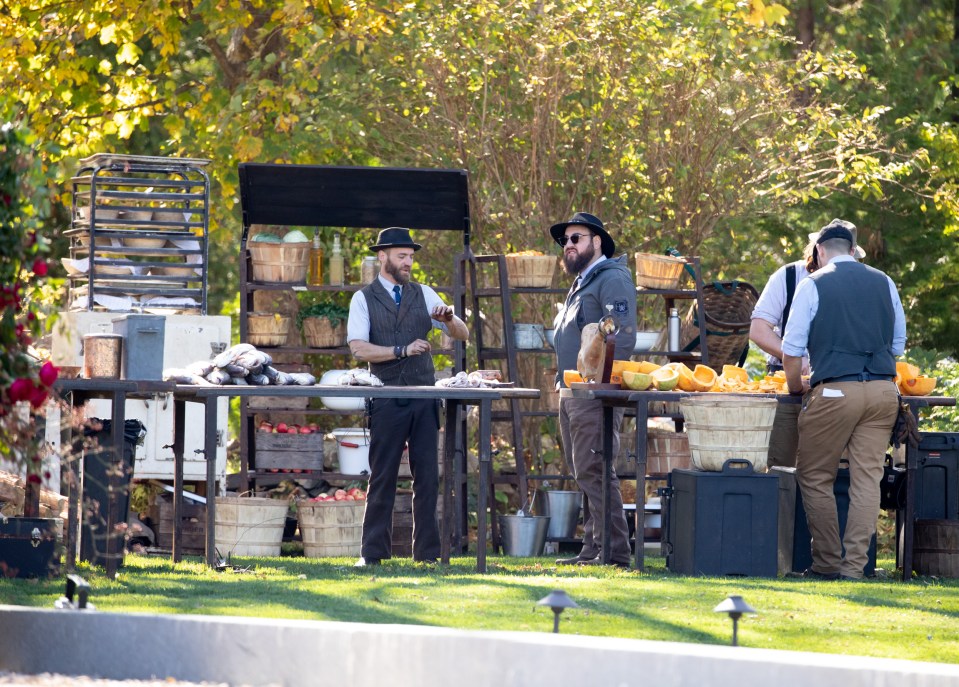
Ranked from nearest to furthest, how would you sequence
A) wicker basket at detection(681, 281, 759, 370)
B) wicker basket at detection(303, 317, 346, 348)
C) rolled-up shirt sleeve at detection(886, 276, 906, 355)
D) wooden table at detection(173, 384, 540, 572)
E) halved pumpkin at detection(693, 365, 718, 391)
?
wooden table at detection(173, 384, 540, 572) < rolled-up shirt sleeve at detection(886, 276, 906, 355) < halved pumpkin at detection(693, 365, 718, 391) < wicker basket at detection(303, 317, 346, 348) < wicker basket at detection(681, 281, 759, 370)

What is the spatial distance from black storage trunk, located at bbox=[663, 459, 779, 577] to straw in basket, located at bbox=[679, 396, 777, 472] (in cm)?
7

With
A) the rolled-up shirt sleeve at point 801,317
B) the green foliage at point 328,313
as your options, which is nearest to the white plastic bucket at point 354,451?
the green foliage at point 328,313

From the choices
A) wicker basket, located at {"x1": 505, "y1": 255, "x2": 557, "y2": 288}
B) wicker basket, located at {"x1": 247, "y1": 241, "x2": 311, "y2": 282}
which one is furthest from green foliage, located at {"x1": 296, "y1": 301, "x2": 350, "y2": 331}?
wicker basket, located at {"x1": 505, "y1": 255, "x2": 557, "y2": 288}

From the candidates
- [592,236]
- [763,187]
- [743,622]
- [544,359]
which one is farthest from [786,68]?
[743,622]

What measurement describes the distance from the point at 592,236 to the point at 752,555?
2123 mm

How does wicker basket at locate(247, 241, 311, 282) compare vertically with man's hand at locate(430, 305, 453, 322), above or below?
above

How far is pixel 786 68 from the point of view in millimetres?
13836

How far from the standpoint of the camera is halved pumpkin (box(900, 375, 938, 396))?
8711 mm

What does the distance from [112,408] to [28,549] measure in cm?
80

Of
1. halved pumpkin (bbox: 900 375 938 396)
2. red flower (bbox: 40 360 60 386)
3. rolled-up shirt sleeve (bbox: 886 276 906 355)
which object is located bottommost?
red flower (bbox: 40 360 60 386)

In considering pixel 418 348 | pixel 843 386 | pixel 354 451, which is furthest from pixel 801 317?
pixel 354 451

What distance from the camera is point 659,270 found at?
37.4 feet

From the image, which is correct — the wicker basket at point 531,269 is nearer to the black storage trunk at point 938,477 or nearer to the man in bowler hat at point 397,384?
the man in bowler hat at point 397,384

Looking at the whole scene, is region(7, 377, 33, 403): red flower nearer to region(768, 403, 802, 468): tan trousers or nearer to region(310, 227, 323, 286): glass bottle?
region(768, 403, 802, 468): tan trousers
